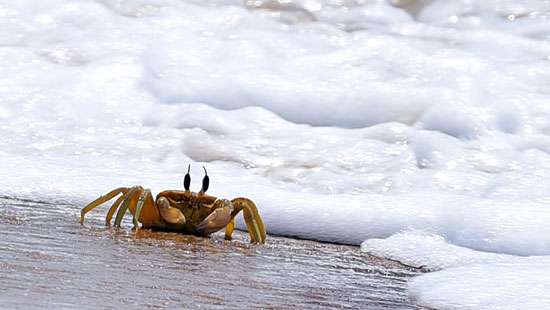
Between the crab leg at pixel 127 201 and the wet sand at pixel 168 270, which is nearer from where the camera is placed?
the wet sand at pixel 168 270

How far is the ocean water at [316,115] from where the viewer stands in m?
5.23

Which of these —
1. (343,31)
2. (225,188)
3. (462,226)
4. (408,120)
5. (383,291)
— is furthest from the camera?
(343,31)

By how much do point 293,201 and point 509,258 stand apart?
1274 mm

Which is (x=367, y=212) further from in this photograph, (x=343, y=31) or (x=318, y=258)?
(x=343, y=31)

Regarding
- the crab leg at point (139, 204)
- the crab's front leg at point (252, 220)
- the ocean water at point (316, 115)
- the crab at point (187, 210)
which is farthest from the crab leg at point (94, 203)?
the ocean water at point (316, 115)

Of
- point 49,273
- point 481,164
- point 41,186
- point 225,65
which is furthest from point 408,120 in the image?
point 49,273

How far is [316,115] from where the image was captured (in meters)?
7.34

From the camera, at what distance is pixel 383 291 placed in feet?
12.2

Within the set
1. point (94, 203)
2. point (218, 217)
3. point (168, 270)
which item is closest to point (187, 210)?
point (218, 217)

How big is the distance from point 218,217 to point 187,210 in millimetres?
135

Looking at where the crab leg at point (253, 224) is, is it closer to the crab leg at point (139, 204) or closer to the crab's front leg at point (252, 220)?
the crab's front leg at point (252, 220)

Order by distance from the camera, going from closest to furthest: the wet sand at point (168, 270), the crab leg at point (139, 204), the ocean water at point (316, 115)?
the wet sand at point (168, 270)
the crab leg at point (139, 204)
the ocean water at point (316, 115)

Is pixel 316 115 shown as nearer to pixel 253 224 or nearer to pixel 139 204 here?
pixel 253 224

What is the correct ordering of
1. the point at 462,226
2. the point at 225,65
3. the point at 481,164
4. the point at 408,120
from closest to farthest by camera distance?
the point at 462,226 → the point at 481,164 → the point at 408,120 → the point at 225,65
